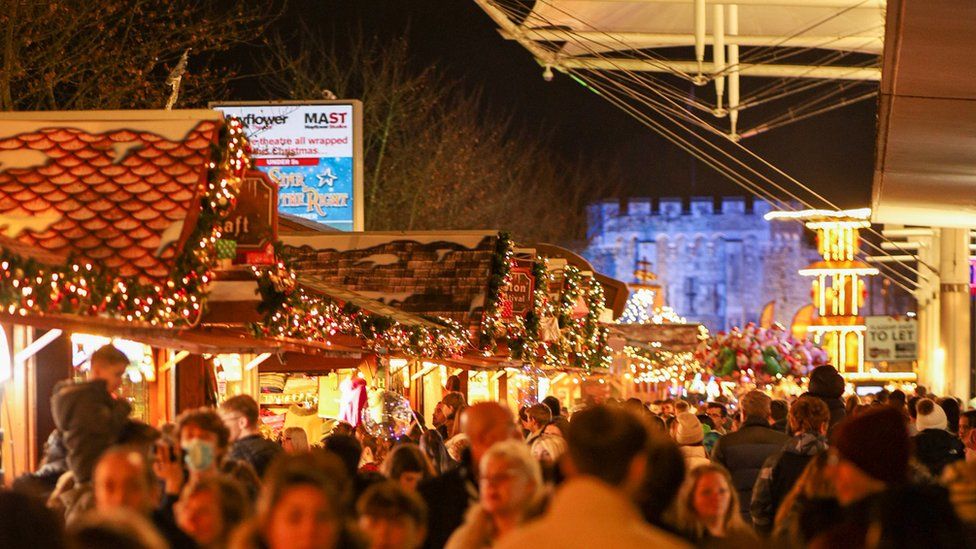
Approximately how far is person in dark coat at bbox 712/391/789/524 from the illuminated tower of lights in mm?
27096

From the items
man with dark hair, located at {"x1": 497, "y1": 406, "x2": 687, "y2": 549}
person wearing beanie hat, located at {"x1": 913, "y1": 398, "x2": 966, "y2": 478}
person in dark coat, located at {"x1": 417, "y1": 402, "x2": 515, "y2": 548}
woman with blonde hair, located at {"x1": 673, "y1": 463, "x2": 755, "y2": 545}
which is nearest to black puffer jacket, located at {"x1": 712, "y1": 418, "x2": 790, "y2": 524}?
person wearing beanie hat, located at {"x1": 913, "y1": 398, "x2": 966, "y2": 478}

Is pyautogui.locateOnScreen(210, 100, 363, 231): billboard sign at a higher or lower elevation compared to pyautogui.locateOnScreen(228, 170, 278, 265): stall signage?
higher

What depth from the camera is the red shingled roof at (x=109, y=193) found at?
438 inches

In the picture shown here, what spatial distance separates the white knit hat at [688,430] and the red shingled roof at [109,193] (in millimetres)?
4183

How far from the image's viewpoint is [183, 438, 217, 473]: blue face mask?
726 cm

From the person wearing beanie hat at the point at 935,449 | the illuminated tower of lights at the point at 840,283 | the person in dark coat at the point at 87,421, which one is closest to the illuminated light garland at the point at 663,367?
the illuminated tower of lights at the point at 840,283

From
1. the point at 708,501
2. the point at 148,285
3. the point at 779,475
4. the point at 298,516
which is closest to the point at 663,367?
the point at 148,285

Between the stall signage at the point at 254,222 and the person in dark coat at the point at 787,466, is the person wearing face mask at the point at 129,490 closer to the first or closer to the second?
the person in dark coat at the point at 787,466

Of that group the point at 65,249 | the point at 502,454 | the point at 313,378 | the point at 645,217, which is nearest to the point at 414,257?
the point at 313,378

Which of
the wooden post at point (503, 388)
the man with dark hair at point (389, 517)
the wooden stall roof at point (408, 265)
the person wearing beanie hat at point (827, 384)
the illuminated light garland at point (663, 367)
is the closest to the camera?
the man with dark hair at point (389, 517)

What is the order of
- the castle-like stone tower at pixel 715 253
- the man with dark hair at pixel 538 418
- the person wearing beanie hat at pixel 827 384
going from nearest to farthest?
the person wearing beanie hat at pixel 827 384
the man with dark hair at pixel 538 418
the castle-like stone tower at pixel 715 253

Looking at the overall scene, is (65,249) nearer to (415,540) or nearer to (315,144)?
(415,540)

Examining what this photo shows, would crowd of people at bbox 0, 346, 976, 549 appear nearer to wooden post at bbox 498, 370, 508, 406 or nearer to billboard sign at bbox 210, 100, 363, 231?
billboard sign at bbox 210, 100, 363, 231

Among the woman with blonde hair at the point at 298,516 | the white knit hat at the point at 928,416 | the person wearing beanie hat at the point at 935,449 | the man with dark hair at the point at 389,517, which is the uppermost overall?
the woman with blonde hair at the point at 298,516
